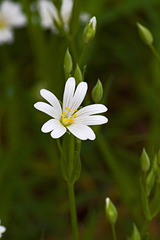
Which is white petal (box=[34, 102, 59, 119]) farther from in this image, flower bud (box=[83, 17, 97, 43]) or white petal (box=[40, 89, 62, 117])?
flower bud (box=[83, 17, 97, 43])

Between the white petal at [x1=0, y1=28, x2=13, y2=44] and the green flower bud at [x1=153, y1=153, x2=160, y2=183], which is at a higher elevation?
the white petal at [x1=0, y1=28, x2=13, y2=44]

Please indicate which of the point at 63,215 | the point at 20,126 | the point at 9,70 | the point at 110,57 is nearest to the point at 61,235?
the point at 63,215

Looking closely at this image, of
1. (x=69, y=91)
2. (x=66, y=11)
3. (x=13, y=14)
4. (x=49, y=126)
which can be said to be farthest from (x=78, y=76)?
(x=13, y=14)

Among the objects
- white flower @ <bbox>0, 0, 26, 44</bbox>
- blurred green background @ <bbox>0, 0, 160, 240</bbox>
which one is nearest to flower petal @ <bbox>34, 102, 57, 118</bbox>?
blurred green background @ <bbox>0, 0, 160, 240</bbox>

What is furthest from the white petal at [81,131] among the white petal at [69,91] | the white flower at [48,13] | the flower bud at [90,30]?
the white flower at [48,13]

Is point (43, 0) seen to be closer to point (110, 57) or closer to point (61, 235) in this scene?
point (110, 57)

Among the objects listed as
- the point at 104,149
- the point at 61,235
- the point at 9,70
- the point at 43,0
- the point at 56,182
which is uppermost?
the point at 43,0

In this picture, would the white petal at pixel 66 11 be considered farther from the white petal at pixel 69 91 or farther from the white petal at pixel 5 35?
the white petal at pixel 69 91

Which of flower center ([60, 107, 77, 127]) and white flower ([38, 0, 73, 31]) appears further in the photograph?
white flower ([38, 0, 73, 31])
